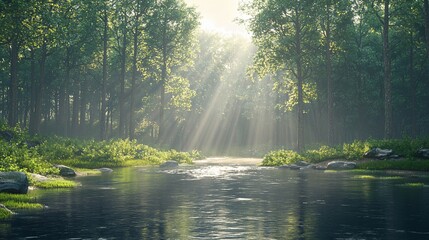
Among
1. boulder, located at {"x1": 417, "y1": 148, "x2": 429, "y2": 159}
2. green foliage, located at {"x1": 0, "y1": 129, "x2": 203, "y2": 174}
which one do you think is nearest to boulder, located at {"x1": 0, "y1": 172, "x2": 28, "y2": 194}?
green foliage, located at {"x1": 0, "y1": 129, "x2": 203, "y2": 174}

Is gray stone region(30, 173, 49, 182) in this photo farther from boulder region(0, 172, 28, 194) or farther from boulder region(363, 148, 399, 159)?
boulder region(363, 148, 399, 159)

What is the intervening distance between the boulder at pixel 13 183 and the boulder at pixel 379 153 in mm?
26842

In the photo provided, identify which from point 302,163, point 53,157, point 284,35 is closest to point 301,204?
point 302,163

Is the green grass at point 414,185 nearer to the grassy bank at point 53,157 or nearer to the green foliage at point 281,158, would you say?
the grassy bank at point 53,157

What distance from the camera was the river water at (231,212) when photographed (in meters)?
13.5

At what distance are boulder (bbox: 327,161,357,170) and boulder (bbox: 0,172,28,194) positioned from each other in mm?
25063

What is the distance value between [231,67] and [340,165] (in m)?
76.0

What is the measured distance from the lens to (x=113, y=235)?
13.2 m

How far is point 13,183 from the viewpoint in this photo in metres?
21.2

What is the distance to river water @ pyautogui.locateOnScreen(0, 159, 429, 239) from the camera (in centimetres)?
1347

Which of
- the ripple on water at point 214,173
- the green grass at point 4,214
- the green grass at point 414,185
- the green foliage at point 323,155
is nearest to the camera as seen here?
the green grass at point 4,214

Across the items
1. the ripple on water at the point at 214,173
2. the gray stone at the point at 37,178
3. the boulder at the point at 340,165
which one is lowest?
the ripple on water at the point at 214,173

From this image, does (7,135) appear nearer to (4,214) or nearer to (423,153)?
(4,214)

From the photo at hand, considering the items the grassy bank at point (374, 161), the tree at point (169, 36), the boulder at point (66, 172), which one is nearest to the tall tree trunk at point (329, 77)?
the grassy bank at point (374, 161)
